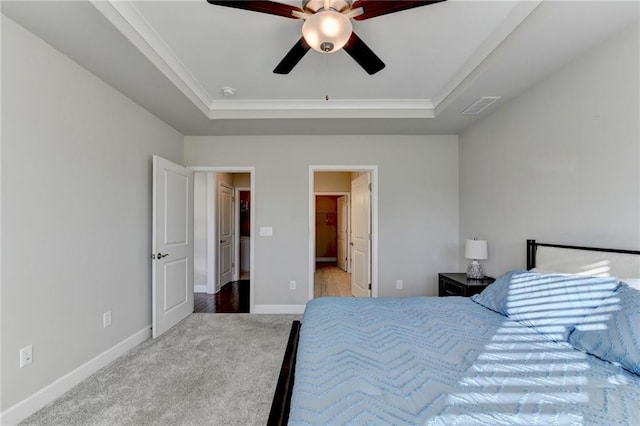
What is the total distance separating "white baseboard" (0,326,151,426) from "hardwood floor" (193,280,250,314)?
1286mm

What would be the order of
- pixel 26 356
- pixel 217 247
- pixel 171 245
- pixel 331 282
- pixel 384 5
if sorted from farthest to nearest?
pixel 331 282, pixel 217 247, pixel 171 245, pixel 26 356, pixel 384 5

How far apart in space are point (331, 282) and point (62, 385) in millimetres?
4691

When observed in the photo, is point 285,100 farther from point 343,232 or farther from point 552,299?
point 343,232

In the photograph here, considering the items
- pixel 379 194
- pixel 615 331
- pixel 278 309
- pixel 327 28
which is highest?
pixel 327 28

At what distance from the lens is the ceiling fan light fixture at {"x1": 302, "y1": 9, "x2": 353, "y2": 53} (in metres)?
1.64

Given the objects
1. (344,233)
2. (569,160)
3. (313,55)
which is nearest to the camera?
(569,160)

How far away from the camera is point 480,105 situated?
3111 millimetres

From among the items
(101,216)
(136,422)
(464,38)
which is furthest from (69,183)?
(464,38)

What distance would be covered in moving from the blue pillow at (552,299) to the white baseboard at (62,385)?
314 centimetres

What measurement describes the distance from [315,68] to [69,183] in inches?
86.8

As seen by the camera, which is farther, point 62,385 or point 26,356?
point 62,385

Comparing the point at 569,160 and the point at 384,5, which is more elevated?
the point at 384,5

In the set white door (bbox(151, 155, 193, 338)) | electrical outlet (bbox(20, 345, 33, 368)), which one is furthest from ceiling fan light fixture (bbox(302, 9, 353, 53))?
electrical outlet (bbox(20, 345, 33, 368))

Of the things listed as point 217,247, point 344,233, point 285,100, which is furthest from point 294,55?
point 344,233
